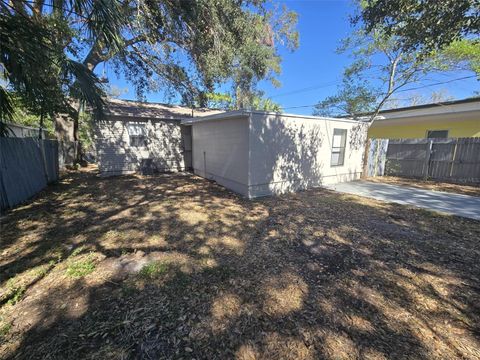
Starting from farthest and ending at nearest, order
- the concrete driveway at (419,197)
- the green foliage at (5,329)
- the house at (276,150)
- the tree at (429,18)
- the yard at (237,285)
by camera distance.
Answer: the house at (276,150), the concrete driveway at (419,197), the tree at (429,18), the green foliage at (5,329), the yard at (237,285)

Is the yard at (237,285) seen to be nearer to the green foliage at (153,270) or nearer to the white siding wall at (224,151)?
the green foliage at (153,270)

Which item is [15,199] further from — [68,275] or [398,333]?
[398,333]

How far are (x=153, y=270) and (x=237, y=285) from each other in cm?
121

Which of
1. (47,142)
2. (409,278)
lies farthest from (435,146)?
(47,142)

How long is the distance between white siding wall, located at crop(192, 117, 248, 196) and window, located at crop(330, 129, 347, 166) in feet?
13.5

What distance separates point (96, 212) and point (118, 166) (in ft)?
19.4

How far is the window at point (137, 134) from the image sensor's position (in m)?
10.6

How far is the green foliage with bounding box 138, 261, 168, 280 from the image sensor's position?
2.89 meters

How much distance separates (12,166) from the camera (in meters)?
5.39

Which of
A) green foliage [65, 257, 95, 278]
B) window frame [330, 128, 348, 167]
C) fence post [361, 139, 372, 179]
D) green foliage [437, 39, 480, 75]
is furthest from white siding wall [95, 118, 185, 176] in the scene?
green foliage [437, 39, 480, 75]

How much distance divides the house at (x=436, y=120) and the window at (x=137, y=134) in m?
12.0

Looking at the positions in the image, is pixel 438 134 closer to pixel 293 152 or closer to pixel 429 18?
pixel 429 18

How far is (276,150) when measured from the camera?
6938 millimetres

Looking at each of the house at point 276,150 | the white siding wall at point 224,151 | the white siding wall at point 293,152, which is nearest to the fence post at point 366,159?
the house at point 276,150
